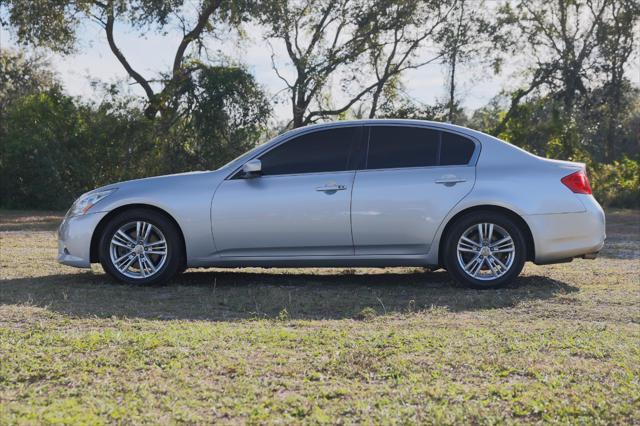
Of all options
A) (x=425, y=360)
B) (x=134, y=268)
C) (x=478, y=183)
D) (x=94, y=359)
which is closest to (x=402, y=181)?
(x=478, y=183)

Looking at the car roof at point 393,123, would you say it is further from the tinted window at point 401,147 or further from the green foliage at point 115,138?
the green foliage at point 115,138

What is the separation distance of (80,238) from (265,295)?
200 cm

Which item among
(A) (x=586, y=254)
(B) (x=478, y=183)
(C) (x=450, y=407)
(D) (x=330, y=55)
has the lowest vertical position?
(C) (x=450, y=407)

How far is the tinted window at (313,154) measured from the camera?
320 inches

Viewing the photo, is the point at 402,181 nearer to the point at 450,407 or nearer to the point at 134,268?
the point at 134,268

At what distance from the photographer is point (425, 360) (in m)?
4.84

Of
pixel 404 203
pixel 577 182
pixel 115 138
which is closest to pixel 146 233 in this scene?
pixel 404 203

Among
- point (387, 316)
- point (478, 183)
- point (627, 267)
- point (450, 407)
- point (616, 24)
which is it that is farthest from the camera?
point (616, 24)

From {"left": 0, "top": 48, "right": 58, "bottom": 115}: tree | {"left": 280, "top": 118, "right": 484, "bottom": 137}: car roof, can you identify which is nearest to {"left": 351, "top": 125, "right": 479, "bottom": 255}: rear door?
{"left": 280, "top": 118, "right": 484, "bottom": 137}: car roof

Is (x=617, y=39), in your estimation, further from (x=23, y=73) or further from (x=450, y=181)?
(x=23, y=73)

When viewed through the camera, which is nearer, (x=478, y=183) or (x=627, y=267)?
(x=478, y=183)

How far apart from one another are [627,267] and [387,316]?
4.88 metres

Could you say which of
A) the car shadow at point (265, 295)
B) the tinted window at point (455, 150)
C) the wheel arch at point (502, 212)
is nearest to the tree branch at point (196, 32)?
the car shadow at point (265, 295)

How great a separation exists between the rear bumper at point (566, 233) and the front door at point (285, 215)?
1760 millimetres
